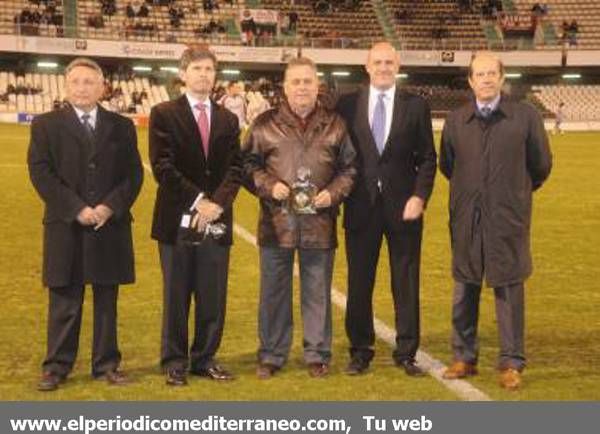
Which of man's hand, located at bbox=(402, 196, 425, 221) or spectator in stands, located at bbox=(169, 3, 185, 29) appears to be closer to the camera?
man's hand, located at bbox=(402, 196, 425, 221)

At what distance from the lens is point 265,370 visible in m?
6.28

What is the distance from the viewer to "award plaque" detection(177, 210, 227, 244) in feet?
19.7

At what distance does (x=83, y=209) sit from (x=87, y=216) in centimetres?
5

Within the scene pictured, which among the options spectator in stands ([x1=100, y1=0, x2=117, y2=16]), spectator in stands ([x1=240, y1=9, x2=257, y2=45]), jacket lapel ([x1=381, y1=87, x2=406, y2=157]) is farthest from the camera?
spectator in stands ([x1=240, y1=9, x2=257, y2=45])

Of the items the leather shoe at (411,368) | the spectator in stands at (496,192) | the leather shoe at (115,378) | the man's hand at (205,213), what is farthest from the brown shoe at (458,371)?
the leather shoe at (115,378)

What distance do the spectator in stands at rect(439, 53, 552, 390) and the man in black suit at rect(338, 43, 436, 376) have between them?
0.22 m

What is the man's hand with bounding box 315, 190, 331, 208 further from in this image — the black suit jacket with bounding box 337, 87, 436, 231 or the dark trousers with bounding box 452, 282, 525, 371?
the dark trousers with bounding box 452, 282, 525, 371

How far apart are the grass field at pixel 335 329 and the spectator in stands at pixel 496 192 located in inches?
18.6

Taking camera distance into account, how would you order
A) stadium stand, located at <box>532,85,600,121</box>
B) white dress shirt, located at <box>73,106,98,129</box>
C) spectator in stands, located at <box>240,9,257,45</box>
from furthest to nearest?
stadium stand, located at <box>532,85,600,121</box> → spectator in stands, located at <box>240,9,257,45</box> → white dress shirt, located at <box>73,106,98,129</box>

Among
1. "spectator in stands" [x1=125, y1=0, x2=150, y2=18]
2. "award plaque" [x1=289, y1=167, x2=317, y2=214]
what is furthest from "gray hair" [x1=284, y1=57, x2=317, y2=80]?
"spectator in stands" [x1=125, y1=0, x2=150, y2=18]

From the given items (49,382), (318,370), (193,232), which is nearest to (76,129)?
(193,232)

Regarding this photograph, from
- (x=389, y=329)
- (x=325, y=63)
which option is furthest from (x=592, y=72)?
(x=389, y=329)

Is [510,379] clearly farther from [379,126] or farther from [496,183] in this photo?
[379,126]

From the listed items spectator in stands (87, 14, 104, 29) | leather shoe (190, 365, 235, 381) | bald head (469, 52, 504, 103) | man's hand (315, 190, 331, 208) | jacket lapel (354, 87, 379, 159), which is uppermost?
spectator in stands (87, 14, 104, 29)
